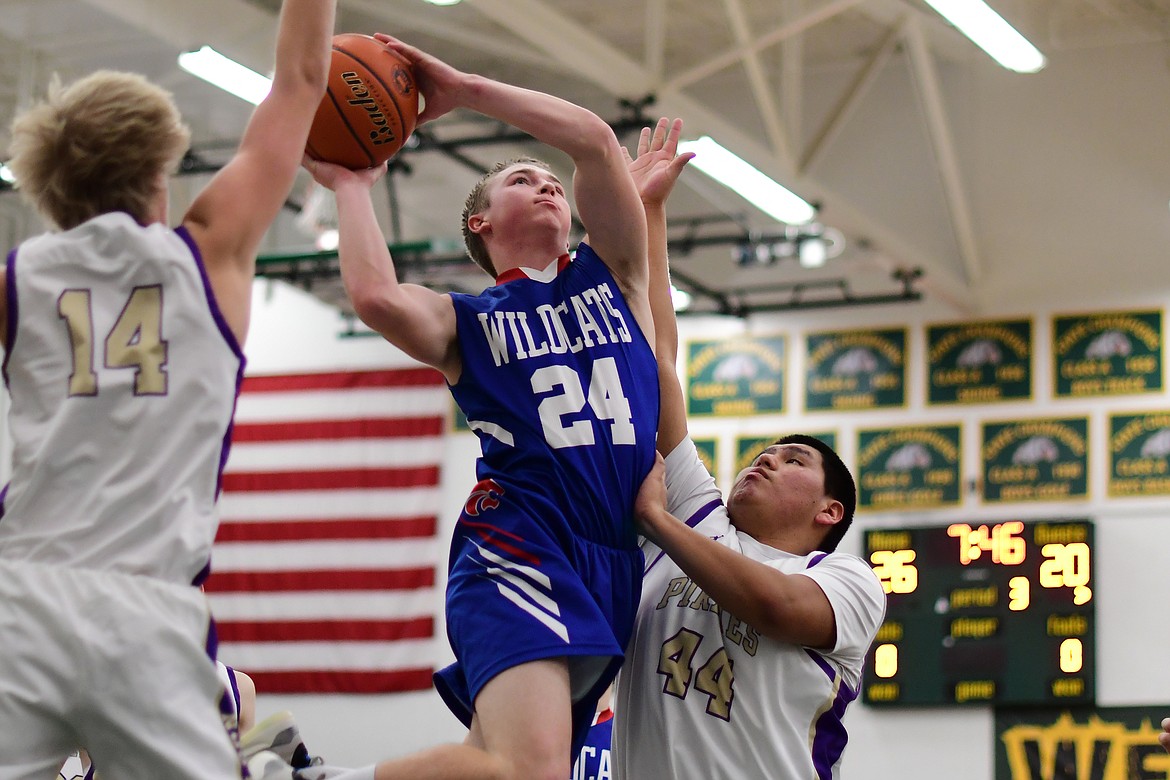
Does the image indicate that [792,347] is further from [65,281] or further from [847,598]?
[65,281]

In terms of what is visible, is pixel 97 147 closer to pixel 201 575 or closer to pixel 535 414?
pixel 201 575

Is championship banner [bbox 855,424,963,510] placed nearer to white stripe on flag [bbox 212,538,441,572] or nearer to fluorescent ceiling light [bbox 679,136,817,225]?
fluorescent ceiling light [bbox 679,136,817,225]

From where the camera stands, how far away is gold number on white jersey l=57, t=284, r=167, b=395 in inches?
104

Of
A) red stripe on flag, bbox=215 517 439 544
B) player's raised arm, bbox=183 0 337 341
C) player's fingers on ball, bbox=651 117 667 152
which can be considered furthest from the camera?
red stripe on flag, bbox=215 517 439 544

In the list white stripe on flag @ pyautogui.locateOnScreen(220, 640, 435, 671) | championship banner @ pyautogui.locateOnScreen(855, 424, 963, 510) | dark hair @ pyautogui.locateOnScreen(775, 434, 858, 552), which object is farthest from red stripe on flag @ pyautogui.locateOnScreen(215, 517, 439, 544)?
dark hair @ pyautogui.locateOnScreen(775, 434, 858, 552)

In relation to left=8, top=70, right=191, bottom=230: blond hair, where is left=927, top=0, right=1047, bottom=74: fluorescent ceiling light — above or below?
above

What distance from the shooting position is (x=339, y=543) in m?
15.2

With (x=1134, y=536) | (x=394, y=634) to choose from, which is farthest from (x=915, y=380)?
(x=394, y=634)

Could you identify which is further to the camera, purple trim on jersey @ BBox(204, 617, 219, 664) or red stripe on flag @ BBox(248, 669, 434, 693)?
red stripe on flag @ BBox(248, 669, 434, 693)

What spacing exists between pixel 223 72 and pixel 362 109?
6901 mm

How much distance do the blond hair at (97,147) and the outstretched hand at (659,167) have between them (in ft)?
6.07

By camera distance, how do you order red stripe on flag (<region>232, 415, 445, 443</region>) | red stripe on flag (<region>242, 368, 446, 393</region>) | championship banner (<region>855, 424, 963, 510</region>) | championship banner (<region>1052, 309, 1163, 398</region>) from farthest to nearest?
red stripe on flag (<region>242, 368, 446, 393</region>)
red stripe on flag (<region>232, 415, 445, 443</region>)
championship banner (<region>855, 424, 963, 510</region>)
championship banner (<region>1052, 309, 1163, 398</region>)

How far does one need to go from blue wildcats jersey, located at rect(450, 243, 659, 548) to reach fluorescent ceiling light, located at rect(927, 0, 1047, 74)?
5680 millimetres

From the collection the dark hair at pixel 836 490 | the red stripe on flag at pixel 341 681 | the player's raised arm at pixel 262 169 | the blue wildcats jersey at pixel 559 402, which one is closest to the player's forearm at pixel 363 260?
the blue wildcats jersey at pixel 559 402
